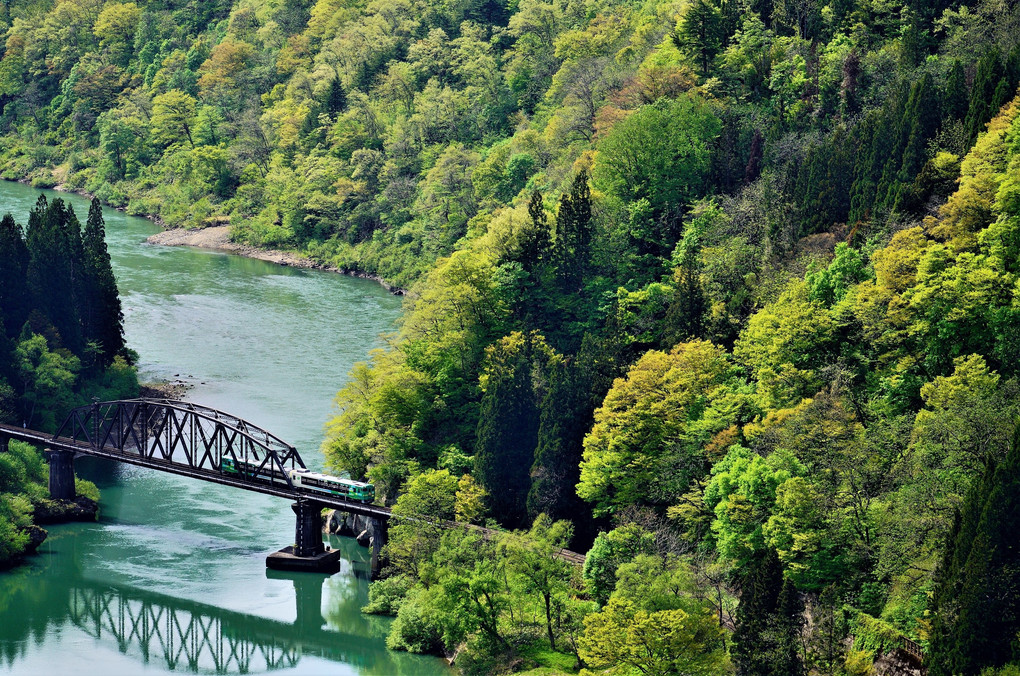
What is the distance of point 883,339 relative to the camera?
2810 inches

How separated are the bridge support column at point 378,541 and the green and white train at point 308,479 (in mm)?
1718

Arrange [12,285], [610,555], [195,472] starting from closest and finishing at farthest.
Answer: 1. [610,555]
2. [195,472]
3. [12,285]

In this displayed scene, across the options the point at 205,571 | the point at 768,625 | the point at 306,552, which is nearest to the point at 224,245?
the point at 205,571

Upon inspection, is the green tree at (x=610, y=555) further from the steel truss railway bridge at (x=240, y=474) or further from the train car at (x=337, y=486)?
the train car at (x=337, y=486)

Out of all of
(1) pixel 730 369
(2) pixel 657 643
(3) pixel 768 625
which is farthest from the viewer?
(1) pixel 730 369

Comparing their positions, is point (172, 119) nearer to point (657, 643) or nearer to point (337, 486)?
point (337, 486)

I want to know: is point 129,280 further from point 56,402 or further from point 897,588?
point 897,588

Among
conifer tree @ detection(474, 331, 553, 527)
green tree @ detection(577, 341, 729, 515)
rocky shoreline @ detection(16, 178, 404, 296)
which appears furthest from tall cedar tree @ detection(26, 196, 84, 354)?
rocky shoreline @ detection(16, 178, 404, 296)

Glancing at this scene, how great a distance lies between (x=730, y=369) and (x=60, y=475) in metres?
39.6

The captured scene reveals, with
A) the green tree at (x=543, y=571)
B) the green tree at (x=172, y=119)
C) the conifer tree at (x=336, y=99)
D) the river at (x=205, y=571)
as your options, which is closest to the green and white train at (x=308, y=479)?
the river at (x=205, y=571)

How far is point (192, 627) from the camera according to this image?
75438 mm

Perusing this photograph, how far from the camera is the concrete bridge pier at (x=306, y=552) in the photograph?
80.6m

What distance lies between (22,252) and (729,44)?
52977 mm

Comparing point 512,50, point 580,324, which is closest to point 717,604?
point 580,324
